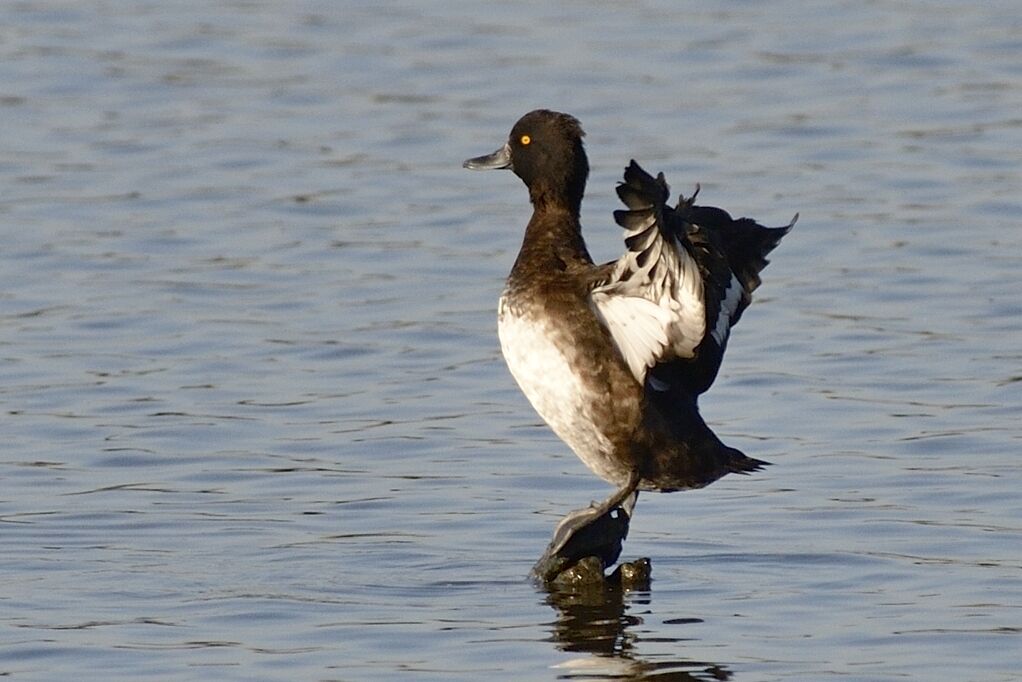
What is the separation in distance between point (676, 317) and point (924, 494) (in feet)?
6.87

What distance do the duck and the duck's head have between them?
0.03 m

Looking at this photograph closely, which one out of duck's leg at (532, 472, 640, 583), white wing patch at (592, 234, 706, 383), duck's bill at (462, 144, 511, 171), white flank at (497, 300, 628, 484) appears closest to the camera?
white wing patch at (592, 234, 706, 383)

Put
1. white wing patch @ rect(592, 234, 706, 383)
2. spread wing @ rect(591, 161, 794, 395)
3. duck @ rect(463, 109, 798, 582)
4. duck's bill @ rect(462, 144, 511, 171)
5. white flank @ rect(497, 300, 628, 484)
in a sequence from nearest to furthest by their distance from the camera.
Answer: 1. spread wing @ rect(591, 161, 794, 395)
2. white wing patch @ rect(592, 234, 706, 383)
3. duck @ rect(463, 109, 798, 582)
4. white flank @ rect(497, 300, 628, 484)
5. duck's bill @ rect(462, 144, 511, 171)

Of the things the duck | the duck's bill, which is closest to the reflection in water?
the duck

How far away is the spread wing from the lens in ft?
20.8

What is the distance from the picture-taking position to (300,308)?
11.4 meters

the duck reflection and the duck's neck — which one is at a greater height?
the duck's neck

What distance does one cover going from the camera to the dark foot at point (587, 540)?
7383 millimetres

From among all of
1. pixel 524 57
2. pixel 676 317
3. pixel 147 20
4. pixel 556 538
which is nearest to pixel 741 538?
pixel 556 538

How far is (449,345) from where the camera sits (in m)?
10.8

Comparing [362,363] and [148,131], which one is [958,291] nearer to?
[362,363]

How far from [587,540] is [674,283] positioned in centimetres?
114

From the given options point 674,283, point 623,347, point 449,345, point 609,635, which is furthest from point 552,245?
point 449,345

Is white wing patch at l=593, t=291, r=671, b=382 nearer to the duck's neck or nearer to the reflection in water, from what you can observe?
the duck's neck
